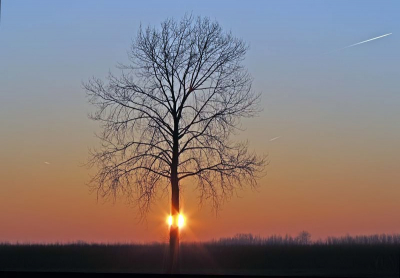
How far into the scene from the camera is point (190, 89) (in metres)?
35.2

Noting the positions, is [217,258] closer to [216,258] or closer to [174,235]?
[216,258]

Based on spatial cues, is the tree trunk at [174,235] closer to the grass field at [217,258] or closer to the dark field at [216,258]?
the dark field at [216,258]

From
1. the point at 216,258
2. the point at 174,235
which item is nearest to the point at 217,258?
the point at 216,258

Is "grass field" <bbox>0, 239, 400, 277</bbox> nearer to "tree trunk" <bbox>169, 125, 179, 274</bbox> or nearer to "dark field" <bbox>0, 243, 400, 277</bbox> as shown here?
"dark field" <bbox>0, 243, 400, 277</bbox>

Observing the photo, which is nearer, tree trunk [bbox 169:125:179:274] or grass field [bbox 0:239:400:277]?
tree trunk [bbox 169:125:179:274]

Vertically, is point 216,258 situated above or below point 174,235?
Answer: below

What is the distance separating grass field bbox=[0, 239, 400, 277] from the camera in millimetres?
37406

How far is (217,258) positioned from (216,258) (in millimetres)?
66

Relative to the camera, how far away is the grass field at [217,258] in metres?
37.4

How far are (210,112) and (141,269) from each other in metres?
11.0

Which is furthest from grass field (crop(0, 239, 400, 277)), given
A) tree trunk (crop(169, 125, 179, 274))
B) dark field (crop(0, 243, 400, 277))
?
tree trunk (crop(169, 125, 179, 274))

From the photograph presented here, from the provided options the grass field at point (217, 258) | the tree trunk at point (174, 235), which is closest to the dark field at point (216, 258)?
the grass field at point (217, 258)

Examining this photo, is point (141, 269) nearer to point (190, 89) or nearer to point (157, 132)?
point (157, 132)

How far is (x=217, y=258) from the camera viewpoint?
42.0m
